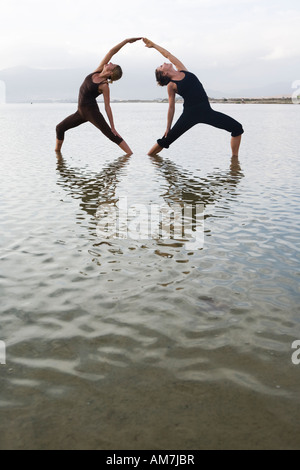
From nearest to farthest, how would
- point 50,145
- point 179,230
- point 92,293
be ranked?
point 92,293 < point 179,230 < point 50,145

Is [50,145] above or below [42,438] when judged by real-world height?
above

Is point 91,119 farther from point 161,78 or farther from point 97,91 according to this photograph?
point 161,78

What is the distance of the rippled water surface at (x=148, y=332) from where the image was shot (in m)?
2.54

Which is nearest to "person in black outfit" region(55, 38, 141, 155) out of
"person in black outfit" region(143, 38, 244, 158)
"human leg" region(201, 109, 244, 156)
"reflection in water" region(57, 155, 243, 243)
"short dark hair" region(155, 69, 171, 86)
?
"short dark hair" region(155, 69, 171, 86)

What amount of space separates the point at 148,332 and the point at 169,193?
235 inches

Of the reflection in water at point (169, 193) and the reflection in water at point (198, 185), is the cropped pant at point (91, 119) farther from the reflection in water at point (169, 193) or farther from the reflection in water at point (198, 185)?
the reflection in water at point (198, 185)

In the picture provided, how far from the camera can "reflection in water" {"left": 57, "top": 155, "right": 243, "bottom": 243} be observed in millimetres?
6961

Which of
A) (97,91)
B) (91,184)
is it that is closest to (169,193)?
(91,184)

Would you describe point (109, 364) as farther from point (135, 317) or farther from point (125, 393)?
point (135, 317)

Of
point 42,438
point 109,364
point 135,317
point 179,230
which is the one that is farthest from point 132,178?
point 42,438

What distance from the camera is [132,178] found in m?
Answer: 11.1

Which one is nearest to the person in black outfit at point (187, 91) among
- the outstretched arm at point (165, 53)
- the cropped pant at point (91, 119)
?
the outstretched arm at point (165, 53)

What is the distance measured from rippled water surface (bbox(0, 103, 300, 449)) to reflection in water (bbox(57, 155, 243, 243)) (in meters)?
0.21
